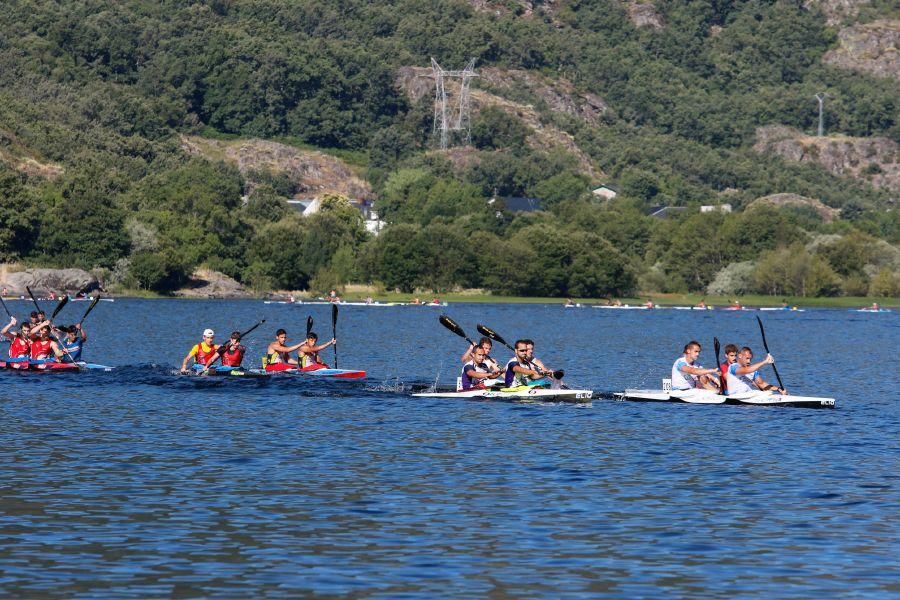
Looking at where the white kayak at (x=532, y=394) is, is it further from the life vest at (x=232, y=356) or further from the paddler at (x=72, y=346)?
the paddler at (x=72, y=346)

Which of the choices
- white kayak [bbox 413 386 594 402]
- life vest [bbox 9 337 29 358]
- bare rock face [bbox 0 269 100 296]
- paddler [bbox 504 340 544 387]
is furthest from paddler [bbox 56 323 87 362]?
bare rock face [bbox 0 269 100 296]

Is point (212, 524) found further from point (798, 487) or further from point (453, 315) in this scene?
point (453, 315)

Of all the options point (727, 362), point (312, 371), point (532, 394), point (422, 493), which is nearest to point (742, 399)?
point (727, 362)

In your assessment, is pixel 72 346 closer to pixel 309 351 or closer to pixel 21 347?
pixel 21 347

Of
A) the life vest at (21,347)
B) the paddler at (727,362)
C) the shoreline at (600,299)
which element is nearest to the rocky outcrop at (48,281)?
the shoreline at (600,299)

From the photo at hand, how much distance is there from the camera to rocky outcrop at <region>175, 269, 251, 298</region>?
174 m

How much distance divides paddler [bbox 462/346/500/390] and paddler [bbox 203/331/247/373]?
1020cm

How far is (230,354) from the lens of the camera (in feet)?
186

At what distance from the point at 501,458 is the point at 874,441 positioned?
10.9 m

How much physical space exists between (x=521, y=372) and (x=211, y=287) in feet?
424

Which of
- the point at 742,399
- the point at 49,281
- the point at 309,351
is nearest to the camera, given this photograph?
the point at 742,399

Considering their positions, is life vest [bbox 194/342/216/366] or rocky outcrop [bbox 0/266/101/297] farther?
rocky outcrop [bbox 0/266/101/297]

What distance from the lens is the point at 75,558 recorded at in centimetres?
2408

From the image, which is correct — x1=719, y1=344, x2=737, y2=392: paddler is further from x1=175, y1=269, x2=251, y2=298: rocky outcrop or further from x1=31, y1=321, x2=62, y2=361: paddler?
x1=175, y1=269, x2=251, y2=298: rocky outcrop
